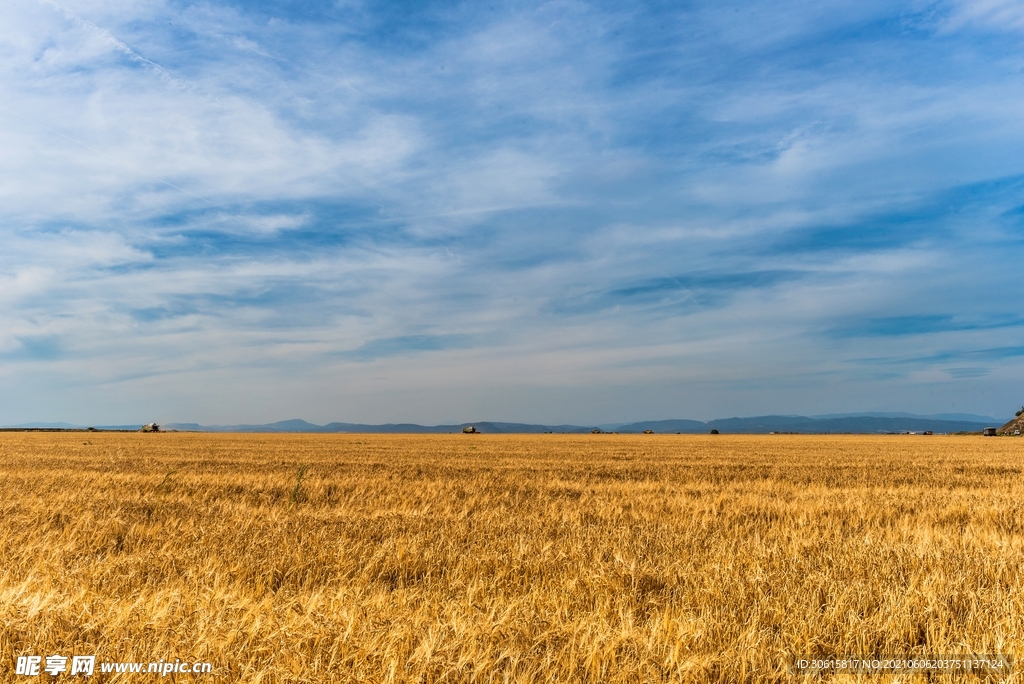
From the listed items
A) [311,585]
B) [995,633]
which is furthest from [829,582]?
[311,585]

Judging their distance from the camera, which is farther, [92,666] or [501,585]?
[501,585]

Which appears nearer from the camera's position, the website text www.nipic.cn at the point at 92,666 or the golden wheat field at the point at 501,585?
the website text www.nipic.cn at the point at 92,666

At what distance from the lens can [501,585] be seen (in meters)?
5.53

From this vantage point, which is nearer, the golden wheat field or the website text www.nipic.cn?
the website text www.nipic.cn

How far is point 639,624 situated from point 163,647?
324 cm

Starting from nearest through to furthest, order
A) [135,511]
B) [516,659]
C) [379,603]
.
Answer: [516,659] < [379,603] < [135,511]

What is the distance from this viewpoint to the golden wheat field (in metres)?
3.68

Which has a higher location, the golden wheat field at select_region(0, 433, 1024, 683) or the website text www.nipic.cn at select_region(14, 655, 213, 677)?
the website text www.nipic.cn at select_region(14, 655, 213, 677)

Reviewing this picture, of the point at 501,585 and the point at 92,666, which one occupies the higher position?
the point at 92,666

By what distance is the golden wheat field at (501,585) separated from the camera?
3676 millimetres

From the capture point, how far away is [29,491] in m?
12.3

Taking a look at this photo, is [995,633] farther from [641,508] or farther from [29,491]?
[29,491]

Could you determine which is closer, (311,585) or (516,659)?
(516,659)

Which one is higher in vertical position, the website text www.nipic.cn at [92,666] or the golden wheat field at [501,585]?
the website text www.nipic.cn at [92,666]
